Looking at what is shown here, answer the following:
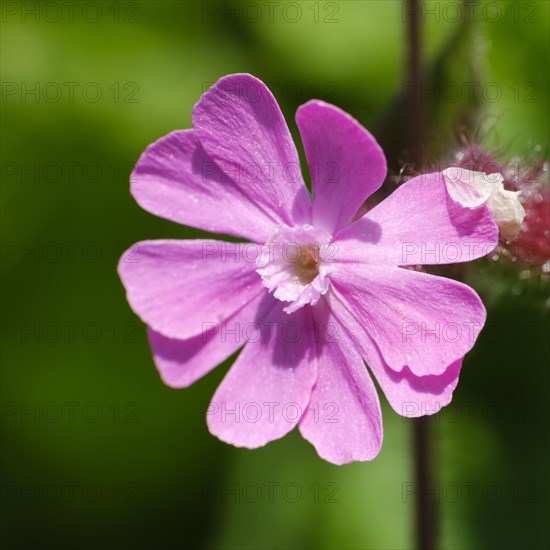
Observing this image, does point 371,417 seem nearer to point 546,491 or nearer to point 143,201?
point 143,201

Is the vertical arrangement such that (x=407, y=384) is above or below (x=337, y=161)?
below

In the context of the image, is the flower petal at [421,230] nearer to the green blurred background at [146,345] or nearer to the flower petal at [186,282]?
the flower petal at [186,282]

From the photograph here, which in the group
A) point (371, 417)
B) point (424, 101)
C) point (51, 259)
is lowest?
point (371, 417)

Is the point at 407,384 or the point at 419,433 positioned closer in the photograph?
the point at 407,384

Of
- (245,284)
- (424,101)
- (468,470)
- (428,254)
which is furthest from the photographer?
(468,470)

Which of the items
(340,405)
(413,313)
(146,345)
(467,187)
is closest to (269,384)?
(340,405)

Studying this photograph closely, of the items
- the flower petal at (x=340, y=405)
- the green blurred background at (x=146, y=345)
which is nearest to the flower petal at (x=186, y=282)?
the flower petal at (x=340, y=405)

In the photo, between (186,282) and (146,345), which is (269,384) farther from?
(146,345)

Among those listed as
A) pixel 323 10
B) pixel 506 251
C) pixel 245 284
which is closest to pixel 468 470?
pixel 506 251
